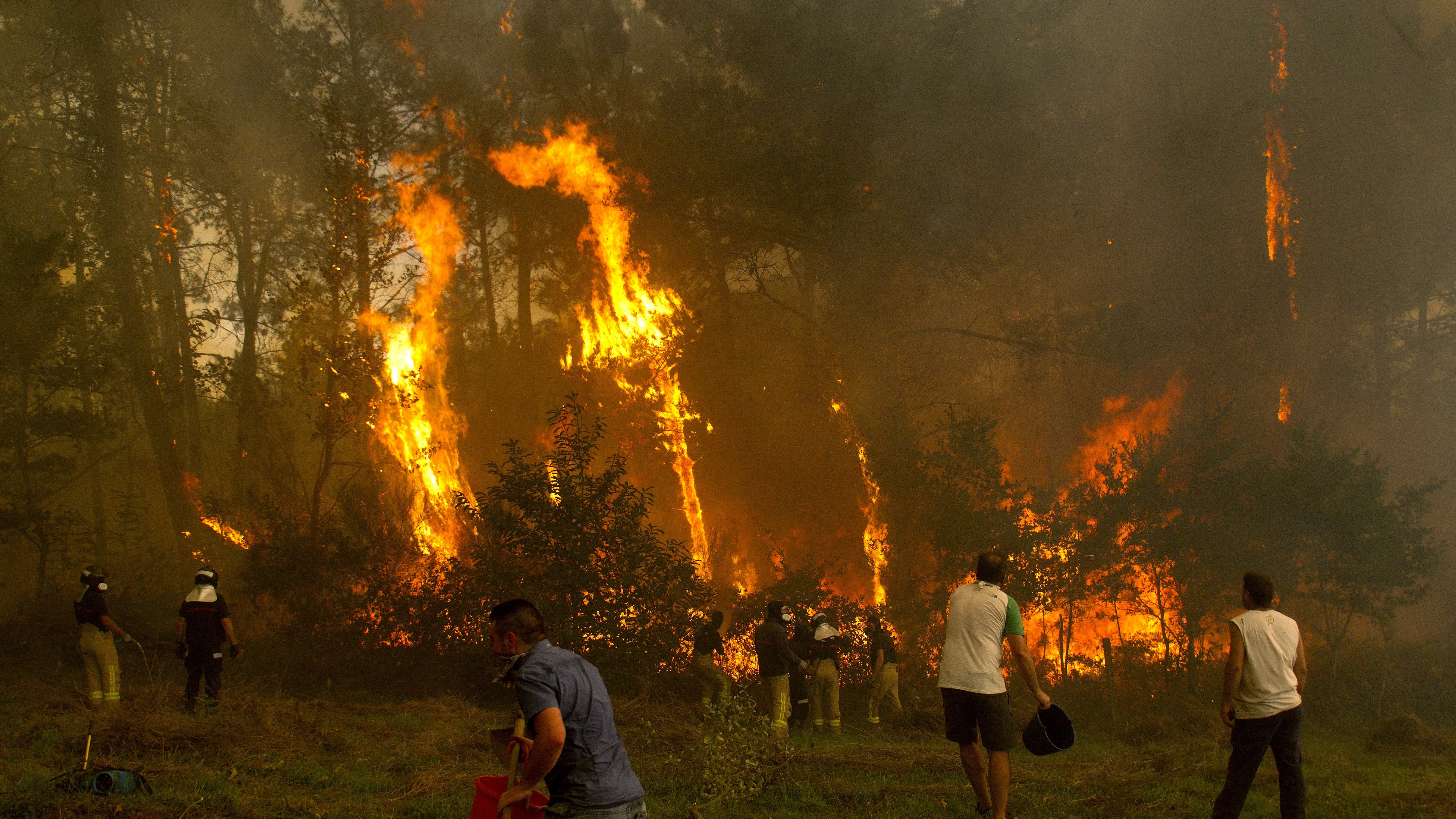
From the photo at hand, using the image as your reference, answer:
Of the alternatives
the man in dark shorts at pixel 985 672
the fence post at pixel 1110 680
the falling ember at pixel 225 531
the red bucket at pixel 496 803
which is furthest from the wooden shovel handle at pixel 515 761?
the falling ember at pixel 225 531

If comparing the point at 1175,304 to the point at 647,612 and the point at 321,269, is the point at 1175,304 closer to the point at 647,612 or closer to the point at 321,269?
the point at 647,612

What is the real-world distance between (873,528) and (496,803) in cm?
1567

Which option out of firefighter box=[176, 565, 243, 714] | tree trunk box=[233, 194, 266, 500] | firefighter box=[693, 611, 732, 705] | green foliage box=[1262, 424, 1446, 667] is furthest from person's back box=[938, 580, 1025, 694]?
A: tree trunk box=[233, 194, 266, 500]

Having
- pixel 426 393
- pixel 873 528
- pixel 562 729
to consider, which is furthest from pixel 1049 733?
pixel 426 393

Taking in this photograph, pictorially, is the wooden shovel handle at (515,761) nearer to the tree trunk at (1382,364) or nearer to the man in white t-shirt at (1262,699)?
the man in white t-shirt at (1262,699)

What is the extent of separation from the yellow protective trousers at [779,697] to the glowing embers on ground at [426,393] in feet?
26.9

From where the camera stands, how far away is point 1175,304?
20.5 meters

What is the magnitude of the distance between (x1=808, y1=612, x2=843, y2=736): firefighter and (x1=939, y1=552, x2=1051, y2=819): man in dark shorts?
590 cm

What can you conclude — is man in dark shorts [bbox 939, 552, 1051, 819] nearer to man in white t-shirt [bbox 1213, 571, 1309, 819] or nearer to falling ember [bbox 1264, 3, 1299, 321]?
man in white t-shirt [bbox 1213, 571, 1309, 819]

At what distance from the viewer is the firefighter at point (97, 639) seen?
1021 cm

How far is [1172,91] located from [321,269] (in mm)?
19914

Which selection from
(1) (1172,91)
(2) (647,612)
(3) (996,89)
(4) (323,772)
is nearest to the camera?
(4) (323,772)

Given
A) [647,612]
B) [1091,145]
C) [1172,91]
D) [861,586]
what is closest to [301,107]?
[647,612]

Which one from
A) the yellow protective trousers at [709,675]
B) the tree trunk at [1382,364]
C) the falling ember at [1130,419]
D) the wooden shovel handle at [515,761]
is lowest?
the yellow protective trousers at [709,675]
